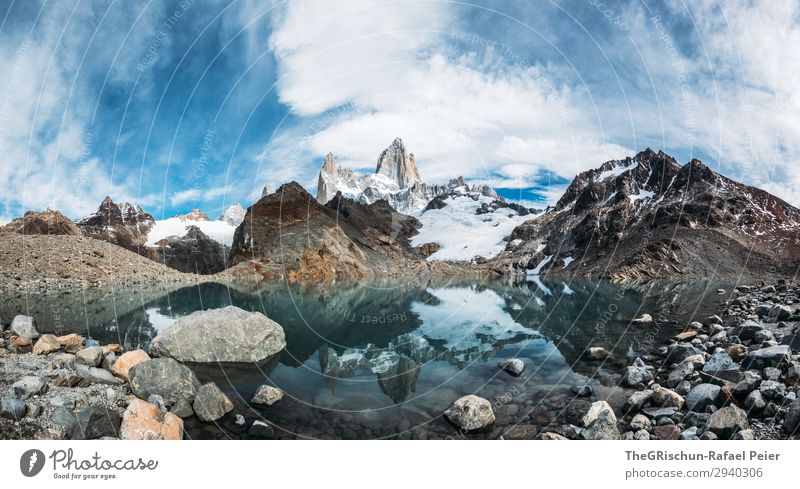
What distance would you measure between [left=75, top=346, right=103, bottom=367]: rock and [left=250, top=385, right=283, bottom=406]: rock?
15.0 ft

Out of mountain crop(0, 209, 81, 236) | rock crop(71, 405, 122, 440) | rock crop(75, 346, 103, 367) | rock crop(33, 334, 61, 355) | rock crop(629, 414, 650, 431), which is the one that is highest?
mountain crop(0, 209, 81, 236)

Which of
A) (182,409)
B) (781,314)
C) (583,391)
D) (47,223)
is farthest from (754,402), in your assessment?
(47,223)

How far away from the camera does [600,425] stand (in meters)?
7.04

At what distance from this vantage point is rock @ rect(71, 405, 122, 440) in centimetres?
593

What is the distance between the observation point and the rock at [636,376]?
31.7 ft

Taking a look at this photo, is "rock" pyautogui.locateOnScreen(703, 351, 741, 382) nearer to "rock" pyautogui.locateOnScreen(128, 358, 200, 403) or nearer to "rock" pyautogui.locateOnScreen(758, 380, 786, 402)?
"rock" pyautogui.locateOnScreen(758, 380, 786, 402)

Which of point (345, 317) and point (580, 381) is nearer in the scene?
point (580, 381)

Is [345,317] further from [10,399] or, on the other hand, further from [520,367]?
[10,399]

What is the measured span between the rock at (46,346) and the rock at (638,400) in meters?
15.5

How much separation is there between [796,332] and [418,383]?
9.34 meters

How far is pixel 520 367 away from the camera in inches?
457

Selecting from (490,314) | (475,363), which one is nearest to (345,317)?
(490,314)

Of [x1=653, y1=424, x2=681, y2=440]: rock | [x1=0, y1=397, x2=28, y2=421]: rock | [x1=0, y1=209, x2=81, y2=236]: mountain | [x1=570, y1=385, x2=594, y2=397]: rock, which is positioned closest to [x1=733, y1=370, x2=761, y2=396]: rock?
[x1=653, y1=424, x2=681, y2=440]: rock
